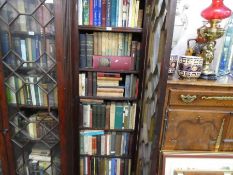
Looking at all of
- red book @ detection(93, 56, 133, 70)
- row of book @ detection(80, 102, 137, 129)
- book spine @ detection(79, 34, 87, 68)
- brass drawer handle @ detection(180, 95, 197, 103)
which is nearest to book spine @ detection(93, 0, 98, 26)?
book spine @ detection(79, 34, 87, 68)

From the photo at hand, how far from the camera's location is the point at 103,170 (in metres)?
1.63

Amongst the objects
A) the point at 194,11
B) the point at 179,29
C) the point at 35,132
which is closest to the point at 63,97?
the point at 35,132

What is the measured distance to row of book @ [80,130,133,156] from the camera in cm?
154

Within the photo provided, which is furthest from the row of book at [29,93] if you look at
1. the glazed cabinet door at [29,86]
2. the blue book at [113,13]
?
the blue book at [113,13]

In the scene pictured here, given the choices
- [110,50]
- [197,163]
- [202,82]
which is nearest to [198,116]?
[202,82]

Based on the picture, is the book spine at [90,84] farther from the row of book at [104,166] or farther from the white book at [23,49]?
the row of book at [104,166]

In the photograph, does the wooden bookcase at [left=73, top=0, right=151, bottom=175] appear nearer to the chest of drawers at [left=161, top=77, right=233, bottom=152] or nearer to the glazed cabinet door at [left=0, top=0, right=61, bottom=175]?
the glazed cabinet door at [left=0, top=0, right=61, bottom=175]

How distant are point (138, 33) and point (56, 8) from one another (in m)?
0.56

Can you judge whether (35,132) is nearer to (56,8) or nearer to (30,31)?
(30,31)

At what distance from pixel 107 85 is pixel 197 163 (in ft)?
2.49

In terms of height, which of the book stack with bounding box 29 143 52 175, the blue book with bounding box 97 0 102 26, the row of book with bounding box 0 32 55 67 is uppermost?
the blue book with bounding box 97 0 102 26

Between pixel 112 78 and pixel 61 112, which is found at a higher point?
pixel 112 78

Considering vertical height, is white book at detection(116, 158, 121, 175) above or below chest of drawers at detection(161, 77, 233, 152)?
below

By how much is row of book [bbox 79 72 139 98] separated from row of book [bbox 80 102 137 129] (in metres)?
0.08
